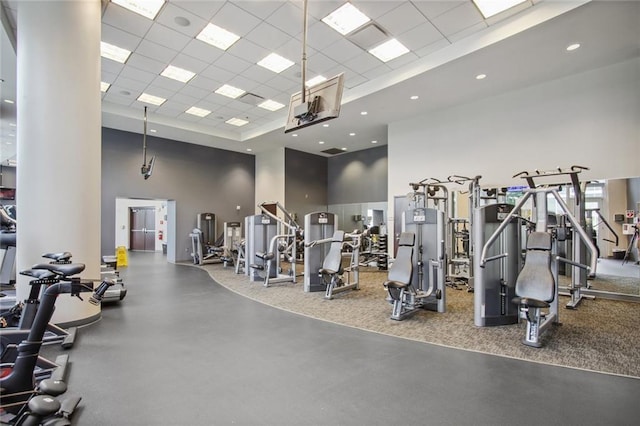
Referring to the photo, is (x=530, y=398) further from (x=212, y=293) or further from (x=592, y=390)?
(x=212, y=293)

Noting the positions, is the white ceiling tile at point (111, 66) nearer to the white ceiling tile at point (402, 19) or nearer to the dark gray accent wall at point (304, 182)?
the white ceiling tile at point (402, 19)

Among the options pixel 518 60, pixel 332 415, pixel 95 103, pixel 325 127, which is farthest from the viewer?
pixel 325 127

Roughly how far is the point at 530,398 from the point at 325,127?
8.76m

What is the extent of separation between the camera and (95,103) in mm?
4324

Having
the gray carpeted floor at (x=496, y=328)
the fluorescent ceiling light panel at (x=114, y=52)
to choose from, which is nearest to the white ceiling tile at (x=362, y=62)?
the fluorescent ceiling light panel at (x=114, y=52)

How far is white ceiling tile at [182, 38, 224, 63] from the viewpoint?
234 inches

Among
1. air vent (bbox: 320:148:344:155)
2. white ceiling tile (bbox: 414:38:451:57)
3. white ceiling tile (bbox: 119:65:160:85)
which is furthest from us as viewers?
air vent (bbox: 320:148:344:155)

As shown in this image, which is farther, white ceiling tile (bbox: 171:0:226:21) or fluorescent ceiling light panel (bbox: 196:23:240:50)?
fluorescent ceiling light panel (bbox: 196:23:240:50)

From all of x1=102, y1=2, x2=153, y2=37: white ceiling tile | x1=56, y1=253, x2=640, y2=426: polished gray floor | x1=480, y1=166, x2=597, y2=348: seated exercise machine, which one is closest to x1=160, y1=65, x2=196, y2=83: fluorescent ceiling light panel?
x1=102, y1=2, x2=153, y2=37: white ceiling tile

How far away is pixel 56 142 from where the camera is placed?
156 inches

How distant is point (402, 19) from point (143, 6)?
160 inches

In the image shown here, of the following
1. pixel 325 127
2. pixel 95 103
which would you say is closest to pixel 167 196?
pixel 325 127

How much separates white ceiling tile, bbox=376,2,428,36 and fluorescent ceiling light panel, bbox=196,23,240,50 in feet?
8.53

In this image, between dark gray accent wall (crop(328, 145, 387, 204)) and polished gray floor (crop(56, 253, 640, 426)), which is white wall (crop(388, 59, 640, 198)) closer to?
dark gray accent wall (crop(328, 145, 387, 204))
